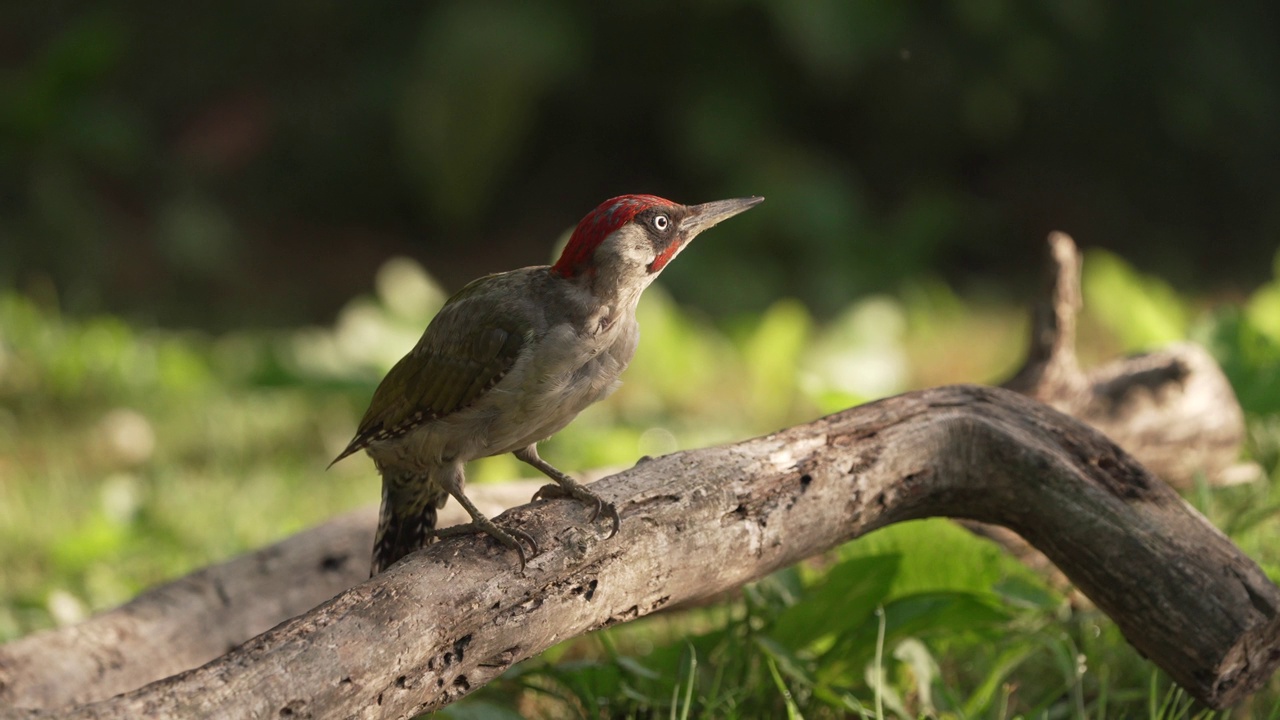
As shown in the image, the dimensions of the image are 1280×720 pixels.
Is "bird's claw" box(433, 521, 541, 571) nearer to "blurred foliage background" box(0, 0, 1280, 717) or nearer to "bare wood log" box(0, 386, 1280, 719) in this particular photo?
"bare wood log" box(0, 386, 1280, 719)

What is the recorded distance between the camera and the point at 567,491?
247 centimetres

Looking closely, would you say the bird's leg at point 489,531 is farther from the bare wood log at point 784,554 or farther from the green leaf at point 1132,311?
the green leaf at point 1132,311

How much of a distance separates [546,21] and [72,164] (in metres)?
2.87

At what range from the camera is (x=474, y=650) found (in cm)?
210

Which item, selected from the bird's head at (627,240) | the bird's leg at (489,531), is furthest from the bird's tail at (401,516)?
the bird's head at (627,240)

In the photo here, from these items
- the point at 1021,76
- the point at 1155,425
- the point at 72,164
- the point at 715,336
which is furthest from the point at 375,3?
the point at 1155,425

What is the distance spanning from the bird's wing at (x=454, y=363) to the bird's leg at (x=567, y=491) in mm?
222

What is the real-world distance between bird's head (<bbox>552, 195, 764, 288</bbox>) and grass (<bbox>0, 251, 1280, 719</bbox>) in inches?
32.1

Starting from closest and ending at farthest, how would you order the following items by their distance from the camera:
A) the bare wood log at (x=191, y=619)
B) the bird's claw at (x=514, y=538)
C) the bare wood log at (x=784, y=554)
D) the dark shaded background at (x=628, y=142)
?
1. the bare wood log at (x=784, y=554)
2. the bird's claw at (x=514, y=538)
3. the bare wood log at (x=191, y=619)
4. the dark shaded background at (x=628, y=142)

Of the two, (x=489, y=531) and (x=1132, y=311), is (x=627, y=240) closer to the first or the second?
(x=489, y=531)

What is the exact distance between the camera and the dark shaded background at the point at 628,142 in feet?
22.5

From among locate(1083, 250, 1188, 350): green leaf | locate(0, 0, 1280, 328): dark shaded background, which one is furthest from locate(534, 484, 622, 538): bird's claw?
locate(0, 0, 1280, 328): dark shaded background

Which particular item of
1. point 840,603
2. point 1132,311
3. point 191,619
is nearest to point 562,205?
point 1132,311

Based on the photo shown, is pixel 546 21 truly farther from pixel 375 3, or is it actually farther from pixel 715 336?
pixel 715 336
